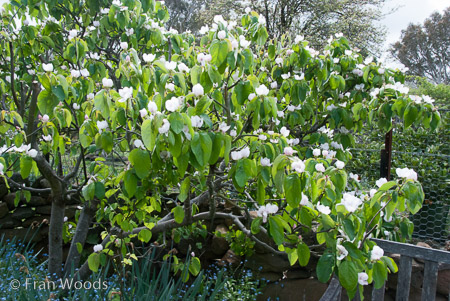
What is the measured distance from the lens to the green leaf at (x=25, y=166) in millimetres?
1794

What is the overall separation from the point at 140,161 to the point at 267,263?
2.21 m

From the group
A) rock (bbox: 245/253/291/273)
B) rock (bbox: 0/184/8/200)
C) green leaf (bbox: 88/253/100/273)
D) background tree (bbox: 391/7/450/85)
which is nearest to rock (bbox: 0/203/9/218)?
rock (bbox: 0/184/8/200)

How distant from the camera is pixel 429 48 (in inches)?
921

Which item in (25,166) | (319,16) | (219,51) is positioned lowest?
(25,166)

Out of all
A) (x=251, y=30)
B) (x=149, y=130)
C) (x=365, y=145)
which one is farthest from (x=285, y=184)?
(x=365, y=145)

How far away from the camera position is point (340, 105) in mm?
2490

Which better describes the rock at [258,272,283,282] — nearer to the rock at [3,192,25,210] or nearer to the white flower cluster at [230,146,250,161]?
the white flower cluster at [230,146,250,161]

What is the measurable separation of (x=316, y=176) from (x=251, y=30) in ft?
3.21

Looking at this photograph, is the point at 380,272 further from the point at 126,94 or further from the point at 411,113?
the point at 126,94

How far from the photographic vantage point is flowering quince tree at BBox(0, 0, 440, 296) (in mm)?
1342

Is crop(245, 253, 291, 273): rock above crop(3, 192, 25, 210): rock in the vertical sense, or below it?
below

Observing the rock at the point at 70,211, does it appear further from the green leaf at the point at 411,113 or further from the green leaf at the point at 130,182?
the green leaf at the point at 411,113

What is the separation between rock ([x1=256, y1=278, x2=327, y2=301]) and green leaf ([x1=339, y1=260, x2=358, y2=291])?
1.92 metres

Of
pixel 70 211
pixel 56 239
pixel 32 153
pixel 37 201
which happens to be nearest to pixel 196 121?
pixel 32 153
